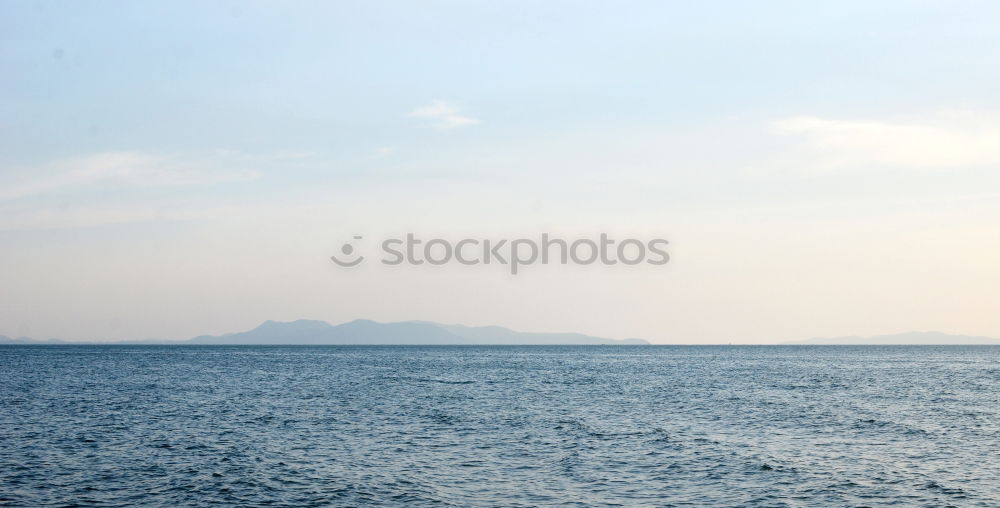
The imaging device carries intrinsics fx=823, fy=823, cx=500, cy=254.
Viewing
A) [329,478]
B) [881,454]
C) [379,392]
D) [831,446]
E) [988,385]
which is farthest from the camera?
[988,385]

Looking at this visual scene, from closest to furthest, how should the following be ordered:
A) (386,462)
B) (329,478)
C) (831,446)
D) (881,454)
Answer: (329,478), (386,462), (881,454), (831,446)

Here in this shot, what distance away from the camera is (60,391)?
79.9 meters

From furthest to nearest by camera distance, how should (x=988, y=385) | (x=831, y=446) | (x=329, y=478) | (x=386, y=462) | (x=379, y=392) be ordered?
(x=988, y=385) < (x=379, y=392) < (x=831, y=446) < (x=386, y=462) < (x=329, y=478)

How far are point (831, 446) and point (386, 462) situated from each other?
921 inches

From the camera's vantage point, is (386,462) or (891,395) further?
(891,395)

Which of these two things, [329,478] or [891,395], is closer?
[329,478]

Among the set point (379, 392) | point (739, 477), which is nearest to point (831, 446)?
point (739, 477)

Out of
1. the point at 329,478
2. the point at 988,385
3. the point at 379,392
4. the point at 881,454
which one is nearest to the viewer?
the point at 329,478

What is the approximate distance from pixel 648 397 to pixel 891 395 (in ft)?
78.9

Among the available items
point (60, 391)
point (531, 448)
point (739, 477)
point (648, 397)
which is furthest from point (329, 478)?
point (60, 391)

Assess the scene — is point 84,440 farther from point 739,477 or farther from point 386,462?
point 739,477

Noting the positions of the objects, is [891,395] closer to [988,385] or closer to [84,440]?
[988,385]

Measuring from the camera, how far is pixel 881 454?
1609 inches

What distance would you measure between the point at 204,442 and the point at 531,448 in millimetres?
17912
